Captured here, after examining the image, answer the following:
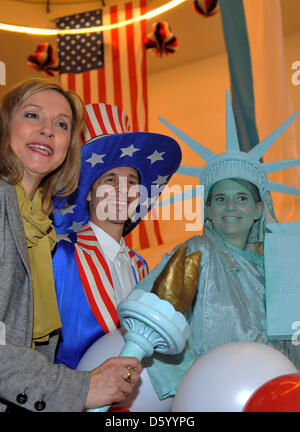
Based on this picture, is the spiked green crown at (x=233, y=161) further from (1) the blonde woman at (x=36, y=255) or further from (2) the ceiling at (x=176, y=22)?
(2) the ceiling at (x=176, y=22)

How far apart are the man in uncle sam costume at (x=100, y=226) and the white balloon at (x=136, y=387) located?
35cm

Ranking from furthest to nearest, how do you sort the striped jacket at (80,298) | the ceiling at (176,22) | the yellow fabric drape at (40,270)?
the ceiling at (176,22), the striped jacket at (80,298), the yellow fabric drape at (40,270)

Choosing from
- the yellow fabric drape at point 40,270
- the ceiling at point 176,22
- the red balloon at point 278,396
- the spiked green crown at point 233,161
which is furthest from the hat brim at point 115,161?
the ceiling at point 176,22

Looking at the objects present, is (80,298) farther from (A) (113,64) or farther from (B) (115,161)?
(A) (113,64)

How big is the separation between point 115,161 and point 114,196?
0.16 m

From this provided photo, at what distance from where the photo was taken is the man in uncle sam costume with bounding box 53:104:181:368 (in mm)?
2197

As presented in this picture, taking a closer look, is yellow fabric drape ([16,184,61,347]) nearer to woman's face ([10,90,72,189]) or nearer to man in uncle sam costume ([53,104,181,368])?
woman's face ([10,90,72,189])

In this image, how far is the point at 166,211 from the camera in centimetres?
630

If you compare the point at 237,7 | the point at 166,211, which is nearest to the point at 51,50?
the point at 166,211

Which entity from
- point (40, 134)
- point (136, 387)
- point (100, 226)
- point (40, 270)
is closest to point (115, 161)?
point (100, 226)

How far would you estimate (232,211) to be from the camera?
7.22 ft

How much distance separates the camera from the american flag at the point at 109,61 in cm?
536

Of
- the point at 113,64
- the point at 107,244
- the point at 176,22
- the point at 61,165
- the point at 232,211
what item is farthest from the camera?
the point at 176,22

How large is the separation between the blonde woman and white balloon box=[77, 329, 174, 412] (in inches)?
6.3
